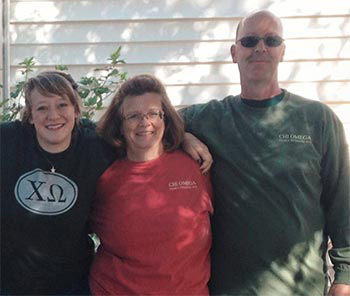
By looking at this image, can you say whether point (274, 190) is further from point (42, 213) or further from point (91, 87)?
point (91, 87)

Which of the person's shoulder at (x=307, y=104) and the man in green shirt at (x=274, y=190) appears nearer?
the man in green shirt at (x=274, y=190)

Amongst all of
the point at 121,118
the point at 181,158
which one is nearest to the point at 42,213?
the point at 121,118

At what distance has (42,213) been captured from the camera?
2.69 metres

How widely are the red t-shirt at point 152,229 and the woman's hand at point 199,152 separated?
0.04 metres

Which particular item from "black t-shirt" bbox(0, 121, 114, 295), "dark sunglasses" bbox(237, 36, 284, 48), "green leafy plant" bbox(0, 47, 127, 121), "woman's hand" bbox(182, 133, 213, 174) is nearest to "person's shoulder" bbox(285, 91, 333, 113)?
"dark sunglasses" bbox(237, 36, 284, 48)

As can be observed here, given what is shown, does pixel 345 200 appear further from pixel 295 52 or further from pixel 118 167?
pixel 295 52

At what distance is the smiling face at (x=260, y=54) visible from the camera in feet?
9.52

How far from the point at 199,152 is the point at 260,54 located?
0.57 meters

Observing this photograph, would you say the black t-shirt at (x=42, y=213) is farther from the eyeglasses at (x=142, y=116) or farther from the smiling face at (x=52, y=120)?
the eyeglasses at (x=142, y=116)

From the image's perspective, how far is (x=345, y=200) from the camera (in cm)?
285

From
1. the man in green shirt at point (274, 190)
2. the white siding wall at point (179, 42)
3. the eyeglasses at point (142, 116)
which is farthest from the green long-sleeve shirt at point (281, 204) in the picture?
the white siding wall at point (179, 42)

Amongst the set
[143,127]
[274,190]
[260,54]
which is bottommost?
[274,190]

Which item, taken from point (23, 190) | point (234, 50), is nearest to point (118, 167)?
Result: point (23, 190)

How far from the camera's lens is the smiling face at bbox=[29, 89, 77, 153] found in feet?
9.04
